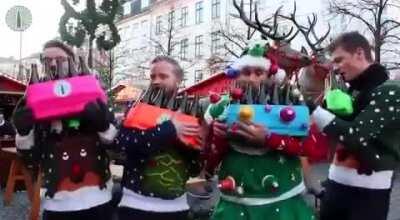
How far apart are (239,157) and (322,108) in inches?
21.2

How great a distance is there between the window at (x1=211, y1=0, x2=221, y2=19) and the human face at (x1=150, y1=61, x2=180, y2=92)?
38854mm

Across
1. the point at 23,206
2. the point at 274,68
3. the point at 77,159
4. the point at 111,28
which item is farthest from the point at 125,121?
the point at 111,28

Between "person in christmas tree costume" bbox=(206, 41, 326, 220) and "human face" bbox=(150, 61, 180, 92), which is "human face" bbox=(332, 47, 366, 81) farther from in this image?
"human face" bbox=(150, 61, 180, 92)

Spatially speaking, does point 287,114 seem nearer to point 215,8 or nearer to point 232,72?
point 232,72

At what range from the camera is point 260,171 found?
9.12 feet

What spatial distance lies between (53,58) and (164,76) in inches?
23.7

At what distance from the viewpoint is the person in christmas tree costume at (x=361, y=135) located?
2.92 m

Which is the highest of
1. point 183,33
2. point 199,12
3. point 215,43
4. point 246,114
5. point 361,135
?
point 199,12

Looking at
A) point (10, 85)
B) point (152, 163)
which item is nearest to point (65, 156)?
point (152, 163)

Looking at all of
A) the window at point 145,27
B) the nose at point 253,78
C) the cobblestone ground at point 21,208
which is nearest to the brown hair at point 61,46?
the nose at point 253,78

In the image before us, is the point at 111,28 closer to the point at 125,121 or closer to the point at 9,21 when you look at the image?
the point at 9,21

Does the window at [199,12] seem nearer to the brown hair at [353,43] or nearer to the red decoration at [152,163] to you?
the brown hair at [353,43]

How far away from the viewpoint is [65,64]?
9.87 ft

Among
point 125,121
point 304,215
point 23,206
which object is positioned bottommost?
point 23,206
